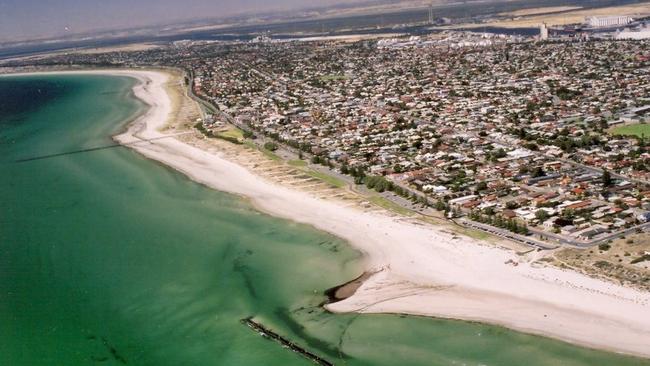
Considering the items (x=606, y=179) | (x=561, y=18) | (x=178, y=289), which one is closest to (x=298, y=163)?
(x=178, y=289)

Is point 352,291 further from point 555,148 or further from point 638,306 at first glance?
point 555,148

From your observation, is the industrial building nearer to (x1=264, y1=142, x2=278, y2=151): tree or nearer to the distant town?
the distant town

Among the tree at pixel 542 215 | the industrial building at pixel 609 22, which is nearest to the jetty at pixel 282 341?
the tree at pixel 542 215

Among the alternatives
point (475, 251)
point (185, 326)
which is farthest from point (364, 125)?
point (185, 326)

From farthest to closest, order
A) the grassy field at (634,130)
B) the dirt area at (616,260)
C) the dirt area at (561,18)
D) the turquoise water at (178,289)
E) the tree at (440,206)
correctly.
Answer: the dirt area at (561,18), the grassy field at (634,130), the tree at (440,206), the dirt area at (616,260), the turquoise water at (178,289)

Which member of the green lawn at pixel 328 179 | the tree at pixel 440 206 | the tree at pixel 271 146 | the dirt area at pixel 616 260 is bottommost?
the dirt area at pixel 616 260

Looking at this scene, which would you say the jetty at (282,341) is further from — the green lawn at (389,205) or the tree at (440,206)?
the tree at (440,206)
